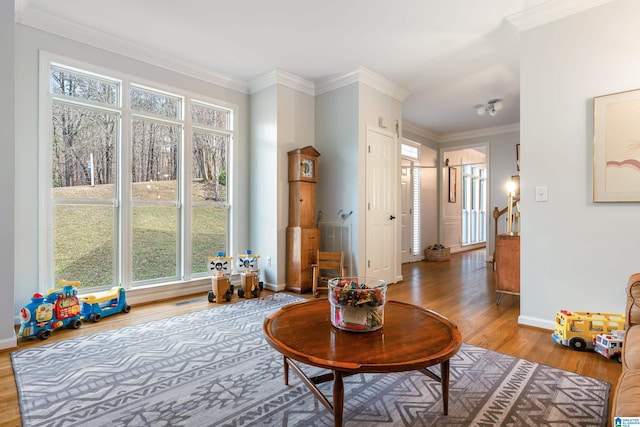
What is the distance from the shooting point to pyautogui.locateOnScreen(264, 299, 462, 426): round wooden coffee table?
4.29 feet

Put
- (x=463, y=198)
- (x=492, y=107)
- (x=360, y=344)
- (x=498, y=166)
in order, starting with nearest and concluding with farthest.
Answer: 1. (x=360, y=344)
2. (x=492, y=107)
3. (x=498, y=166)
4. (x=463, y=198)

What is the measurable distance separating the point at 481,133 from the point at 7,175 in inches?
285

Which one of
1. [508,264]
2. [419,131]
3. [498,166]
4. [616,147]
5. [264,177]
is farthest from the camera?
[419,131]

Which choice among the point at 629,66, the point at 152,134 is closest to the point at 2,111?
the point at 152,134

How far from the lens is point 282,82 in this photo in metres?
4.26

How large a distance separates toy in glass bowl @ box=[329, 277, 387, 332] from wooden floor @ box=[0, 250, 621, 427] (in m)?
1.32

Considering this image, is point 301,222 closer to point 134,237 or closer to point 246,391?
point 134,237

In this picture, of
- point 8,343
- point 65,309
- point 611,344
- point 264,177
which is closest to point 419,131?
point 264,177

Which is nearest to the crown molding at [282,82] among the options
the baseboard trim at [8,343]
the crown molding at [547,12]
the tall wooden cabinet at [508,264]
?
the crown molding at [547,12]

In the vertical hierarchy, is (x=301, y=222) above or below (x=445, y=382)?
→ above

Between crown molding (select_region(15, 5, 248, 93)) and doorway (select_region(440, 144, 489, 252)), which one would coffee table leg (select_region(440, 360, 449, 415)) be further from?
doorway (select_region(440, 144, 489, 252))

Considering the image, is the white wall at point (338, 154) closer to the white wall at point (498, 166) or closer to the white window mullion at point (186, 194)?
the white window mullion at point (186, 194)

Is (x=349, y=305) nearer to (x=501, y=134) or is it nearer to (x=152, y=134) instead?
(x=152, y=134)

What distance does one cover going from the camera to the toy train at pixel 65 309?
2572 mm
